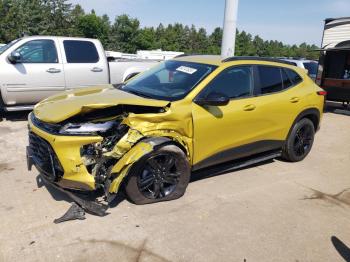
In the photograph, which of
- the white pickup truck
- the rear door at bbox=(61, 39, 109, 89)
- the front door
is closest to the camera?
the front door

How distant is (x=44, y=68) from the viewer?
7.87 m

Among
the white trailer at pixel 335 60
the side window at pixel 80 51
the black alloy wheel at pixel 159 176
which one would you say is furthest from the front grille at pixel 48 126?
the white trailer at pixel 335 60

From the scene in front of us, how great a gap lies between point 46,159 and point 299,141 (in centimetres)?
407

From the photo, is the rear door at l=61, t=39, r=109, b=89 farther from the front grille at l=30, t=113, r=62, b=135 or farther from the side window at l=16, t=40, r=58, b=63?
the front grille at l=30, t=113, r=62, b=135

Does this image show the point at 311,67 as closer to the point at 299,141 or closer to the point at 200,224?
the point at 299,141

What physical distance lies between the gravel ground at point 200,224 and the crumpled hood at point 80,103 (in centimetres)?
103

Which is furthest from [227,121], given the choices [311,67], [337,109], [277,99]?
[311,67]

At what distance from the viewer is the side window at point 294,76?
5623 mm

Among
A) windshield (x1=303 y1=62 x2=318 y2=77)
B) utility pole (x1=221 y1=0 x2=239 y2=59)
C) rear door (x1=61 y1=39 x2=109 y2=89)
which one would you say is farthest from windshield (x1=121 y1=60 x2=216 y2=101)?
windshield (x1=303 y1=62 x2=318 y2=77)

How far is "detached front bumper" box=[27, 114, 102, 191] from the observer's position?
11.7 ft

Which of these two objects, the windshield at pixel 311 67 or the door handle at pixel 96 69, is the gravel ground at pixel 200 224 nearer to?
the door handle at pixel 96 69

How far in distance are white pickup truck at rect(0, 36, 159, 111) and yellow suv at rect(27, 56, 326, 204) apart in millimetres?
3370

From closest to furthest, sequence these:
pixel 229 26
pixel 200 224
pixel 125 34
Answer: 1. pixel 200 224
2. pixel 229 26
3. pixel 125 34

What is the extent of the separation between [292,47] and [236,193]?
103737mm
